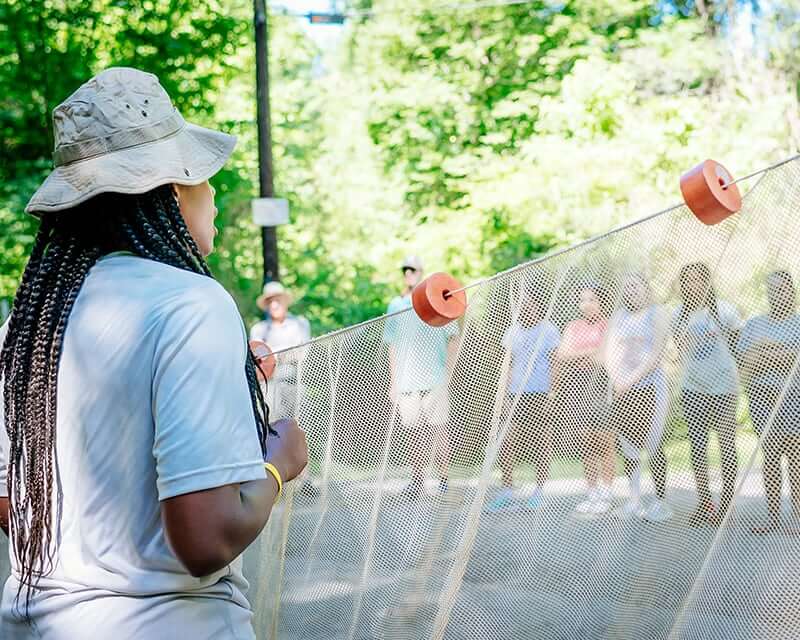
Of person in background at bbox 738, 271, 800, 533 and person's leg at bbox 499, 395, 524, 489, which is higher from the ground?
person in background at bbox 738, 271, 800, 533

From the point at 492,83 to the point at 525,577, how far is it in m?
16.6

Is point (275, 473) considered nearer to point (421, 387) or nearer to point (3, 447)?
point (3, 447)

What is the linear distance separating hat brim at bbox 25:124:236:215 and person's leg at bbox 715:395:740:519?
1.13 m

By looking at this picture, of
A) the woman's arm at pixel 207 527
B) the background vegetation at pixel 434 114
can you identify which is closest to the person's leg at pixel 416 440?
the woman's arm at pixel 207 527

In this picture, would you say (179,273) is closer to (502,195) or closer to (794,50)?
(502,195)

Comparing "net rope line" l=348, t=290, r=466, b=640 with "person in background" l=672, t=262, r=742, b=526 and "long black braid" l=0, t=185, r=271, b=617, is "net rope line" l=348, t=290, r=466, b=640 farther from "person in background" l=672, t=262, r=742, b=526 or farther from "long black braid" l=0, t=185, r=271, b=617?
"long black braid" l=0, t=185, r=271, b=617

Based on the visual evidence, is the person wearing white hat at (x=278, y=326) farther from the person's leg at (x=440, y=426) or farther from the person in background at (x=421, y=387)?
the person's leg at (x=440, y=426)

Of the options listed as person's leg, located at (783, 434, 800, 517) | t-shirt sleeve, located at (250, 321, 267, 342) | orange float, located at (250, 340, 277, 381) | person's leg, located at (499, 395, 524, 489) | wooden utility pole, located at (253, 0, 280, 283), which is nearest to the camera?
person's leg, located at (783, 434, 800, 517)

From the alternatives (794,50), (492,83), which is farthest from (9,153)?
(794,50)

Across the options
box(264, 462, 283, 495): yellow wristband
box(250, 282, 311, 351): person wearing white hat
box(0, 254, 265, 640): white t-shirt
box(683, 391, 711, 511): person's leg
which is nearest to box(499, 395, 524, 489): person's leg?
box(683, 391, 711, 511): person's leg

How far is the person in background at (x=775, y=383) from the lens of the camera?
200 centimetres

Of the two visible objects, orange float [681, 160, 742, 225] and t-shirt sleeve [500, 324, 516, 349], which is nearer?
orange float [681, 160, 742, 225]

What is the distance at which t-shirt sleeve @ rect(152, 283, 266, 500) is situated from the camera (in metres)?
1.32

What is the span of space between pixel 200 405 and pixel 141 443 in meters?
0.13
